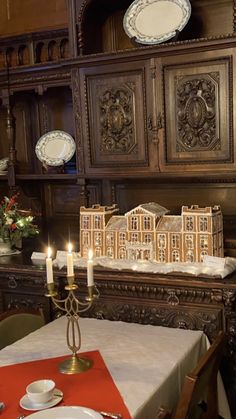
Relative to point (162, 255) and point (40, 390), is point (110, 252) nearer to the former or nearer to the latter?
point (162, 255)

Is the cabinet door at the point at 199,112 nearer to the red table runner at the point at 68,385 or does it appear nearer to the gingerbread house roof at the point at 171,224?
the gingerbread house roof at the point at 171,224

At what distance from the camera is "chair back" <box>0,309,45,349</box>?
215cm

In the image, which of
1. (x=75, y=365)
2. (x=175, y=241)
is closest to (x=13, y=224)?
(x=175, y=241)

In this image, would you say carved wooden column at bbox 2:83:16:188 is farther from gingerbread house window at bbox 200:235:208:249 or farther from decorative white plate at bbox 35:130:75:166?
gingerbread house window at bbox 200:235:208:249

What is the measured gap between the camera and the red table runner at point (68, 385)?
5.02ft

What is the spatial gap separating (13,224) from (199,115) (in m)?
1.29

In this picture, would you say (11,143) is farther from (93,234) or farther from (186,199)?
(186,199)

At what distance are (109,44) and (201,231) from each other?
139 centimetres

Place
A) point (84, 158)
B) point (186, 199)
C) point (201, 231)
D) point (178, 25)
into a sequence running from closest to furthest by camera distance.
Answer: point (201, 231)
point (178, 25)
point (84, 158)
point (186, 199)

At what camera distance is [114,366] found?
1.81m

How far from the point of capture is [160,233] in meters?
2.49

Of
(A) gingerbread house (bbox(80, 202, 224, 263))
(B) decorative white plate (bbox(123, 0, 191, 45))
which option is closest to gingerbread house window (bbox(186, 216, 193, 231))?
(A) gingerbread house (bbox(80, 202, 224, 263))

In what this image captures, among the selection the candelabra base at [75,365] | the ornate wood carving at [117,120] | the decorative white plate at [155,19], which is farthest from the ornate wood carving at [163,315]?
the decorative white plate at [155,19]

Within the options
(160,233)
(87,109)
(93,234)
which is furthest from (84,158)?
(160,233)
